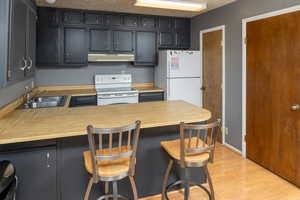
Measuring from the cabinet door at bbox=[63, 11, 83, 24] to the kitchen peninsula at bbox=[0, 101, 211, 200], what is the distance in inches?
88.6

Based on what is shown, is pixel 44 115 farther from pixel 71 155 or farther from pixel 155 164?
pixel 155 164

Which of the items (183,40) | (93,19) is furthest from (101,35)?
(183,40)

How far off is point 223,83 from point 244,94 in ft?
1.83

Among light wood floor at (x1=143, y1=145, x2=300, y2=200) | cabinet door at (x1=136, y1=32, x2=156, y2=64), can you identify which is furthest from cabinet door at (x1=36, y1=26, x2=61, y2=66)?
light wood floor at (x1=143, y1=145, x2=300, y2=200)

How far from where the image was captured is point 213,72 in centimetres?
406

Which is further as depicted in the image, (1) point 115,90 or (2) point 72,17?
(1) point 115,90

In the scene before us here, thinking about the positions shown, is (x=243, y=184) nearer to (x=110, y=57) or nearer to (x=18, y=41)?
(x=18, y=41)

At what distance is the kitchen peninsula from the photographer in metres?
1.72

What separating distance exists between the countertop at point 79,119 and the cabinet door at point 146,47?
2.09m

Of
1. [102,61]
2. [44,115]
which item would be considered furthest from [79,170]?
[102,61]

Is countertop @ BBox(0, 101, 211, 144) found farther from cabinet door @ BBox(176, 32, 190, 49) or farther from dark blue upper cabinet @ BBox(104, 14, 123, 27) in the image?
cabinet door @ BBox(176, 32, 190, 49)

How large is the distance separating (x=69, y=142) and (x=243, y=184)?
2.05 meters

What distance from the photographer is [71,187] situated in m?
1.99

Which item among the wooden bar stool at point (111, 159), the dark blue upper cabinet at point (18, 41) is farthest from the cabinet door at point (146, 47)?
the wooden bar stool at point (111, 159)
